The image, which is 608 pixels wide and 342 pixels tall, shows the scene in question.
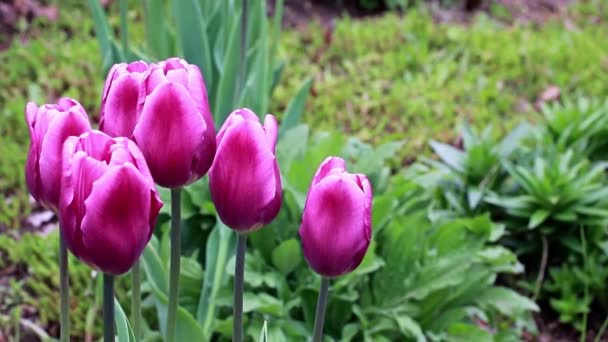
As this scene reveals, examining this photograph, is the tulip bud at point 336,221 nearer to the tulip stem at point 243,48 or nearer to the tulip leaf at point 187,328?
the tulip leaf at point 187,328

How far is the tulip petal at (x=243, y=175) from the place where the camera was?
948 millimetres

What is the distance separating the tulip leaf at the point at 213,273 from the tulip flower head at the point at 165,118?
79 centimetres

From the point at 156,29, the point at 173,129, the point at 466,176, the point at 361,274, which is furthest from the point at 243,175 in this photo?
the point at 466,176

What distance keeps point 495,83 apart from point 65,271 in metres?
3.02

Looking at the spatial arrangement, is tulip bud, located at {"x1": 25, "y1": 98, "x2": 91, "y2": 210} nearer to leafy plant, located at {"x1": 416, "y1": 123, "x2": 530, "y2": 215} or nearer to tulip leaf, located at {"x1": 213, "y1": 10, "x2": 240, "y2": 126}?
tulip leaf, located at {"x1": 213, "y1": 10, "x2": 240, "y2": 126}

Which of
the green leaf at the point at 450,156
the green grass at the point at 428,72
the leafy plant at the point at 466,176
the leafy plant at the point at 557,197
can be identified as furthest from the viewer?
the green grass at the point at 428,72

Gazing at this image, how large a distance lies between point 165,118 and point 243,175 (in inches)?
4.8

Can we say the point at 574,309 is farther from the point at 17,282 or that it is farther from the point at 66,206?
the point at 66,206

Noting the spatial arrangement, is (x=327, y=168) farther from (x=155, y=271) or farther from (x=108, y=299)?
(x=155, y=271)

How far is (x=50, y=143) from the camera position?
903 millimetres

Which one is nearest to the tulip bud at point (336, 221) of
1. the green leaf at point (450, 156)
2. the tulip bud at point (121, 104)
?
the tulip bud at point (121, 104)

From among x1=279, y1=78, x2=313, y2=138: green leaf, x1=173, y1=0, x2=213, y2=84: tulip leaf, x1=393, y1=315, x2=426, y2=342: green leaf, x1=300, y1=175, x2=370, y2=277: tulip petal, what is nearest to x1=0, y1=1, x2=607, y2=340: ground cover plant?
x1=393, y1=315, x2=426, y2=342: green leaf

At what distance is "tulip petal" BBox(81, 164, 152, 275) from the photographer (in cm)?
80

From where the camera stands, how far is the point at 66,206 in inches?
32.0
